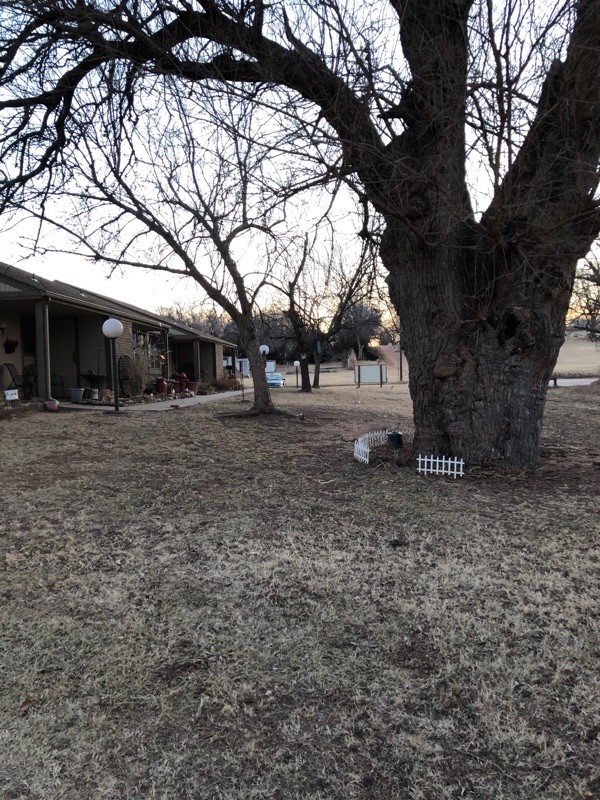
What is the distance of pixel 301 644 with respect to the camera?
99.8 inches

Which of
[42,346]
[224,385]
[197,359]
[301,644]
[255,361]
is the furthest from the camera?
[197,359]

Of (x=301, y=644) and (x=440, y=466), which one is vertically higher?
(x=440, y=466)

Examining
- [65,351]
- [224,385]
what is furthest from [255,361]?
[224,385]

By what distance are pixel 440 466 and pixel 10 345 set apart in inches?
505

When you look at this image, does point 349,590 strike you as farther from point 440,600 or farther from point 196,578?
point 196,578

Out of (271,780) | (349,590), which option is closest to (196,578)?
(349,590)

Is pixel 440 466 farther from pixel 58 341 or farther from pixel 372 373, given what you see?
pixel 372 373

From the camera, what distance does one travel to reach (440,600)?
298 centimetres

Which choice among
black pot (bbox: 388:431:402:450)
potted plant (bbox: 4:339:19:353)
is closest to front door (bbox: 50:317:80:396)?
potted plant (bbox: 4:339:19:353)

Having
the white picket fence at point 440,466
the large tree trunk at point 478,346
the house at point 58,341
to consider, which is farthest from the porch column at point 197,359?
the white picket fence at point 440,466

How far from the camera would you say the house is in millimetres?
12625

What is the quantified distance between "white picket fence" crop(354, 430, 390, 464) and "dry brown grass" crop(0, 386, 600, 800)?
61.2 inches

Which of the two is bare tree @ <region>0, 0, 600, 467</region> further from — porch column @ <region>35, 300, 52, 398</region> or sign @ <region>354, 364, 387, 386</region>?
sign @ <region>354, 364, 387, 386</region>

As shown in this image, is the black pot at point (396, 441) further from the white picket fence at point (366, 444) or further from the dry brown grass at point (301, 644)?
the dry brown grass at point (301, 644)
